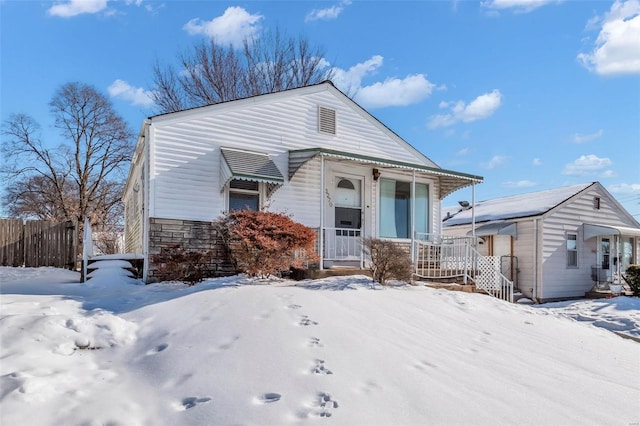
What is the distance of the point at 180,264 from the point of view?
825cm

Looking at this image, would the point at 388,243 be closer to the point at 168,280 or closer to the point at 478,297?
the point at 478,297

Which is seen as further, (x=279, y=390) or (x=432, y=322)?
(x=432, y=322)

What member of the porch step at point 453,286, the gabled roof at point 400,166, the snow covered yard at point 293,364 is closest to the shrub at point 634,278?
the gabled roof at point 400,166

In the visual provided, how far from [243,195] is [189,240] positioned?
68.0 inches

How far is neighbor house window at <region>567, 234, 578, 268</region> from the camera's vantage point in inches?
645

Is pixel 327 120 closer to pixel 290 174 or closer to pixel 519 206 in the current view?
pixel 290 174

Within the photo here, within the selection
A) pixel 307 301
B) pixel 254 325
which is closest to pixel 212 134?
pixel 307 301

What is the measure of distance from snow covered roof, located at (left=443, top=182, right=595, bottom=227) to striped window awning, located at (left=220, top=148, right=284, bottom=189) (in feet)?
35.6

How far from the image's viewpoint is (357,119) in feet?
40.4

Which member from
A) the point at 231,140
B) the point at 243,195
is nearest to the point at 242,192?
the point at 243,195

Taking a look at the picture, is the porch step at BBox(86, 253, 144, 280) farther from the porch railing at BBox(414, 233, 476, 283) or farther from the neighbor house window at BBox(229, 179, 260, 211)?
the porch railing at BBox(414, 233, 476, 283)

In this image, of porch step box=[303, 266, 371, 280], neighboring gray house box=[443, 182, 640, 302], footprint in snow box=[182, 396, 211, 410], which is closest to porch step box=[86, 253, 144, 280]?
porch step box=[303, 266, 371, 280]

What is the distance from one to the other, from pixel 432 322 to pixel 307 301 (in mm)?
1829

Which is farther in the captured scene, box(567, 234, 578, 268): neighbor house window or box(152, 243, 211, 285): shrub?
box(567, 234, 578, 268): neighbor house window
